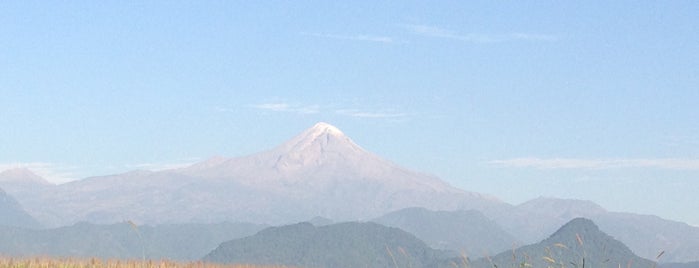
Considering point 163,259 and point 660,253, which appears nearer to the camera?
point 660,253

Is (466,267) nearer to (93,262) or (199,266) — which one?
(199,266)

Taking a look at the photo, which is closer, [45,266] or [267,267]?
[45,266]

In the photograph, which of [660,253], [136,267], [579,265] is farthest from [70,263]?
[660,253]

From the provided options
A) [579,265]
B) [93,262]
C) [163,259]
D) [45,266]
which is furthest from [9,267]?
[579,265]

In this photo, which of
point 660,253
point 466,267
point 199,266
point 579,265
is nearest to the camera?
point 660,253

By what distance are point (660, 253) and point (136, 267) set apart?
30.3ft

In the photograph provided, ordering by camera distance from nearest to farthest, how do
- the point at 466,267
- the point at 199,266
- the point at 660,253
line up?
the point at 660,253 < the point at 466,267 < the point at 199,266

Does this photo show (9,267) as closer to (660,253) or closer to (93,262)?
(93,262)

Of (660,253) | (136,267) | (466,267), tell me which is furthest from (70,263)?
(660,253)

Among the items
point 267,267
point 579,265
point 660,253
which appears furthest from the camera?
point 267,267

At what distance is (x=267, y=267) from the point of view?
19.8 m

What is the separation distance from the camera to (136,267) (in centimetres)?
1770

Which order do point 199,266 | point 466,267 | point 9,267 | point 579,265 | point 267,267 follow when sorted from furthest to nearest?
point 267,267, point 199,266, point 9,267, point 466,267, point 579,265

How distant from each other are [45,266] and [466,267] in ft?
24.5
